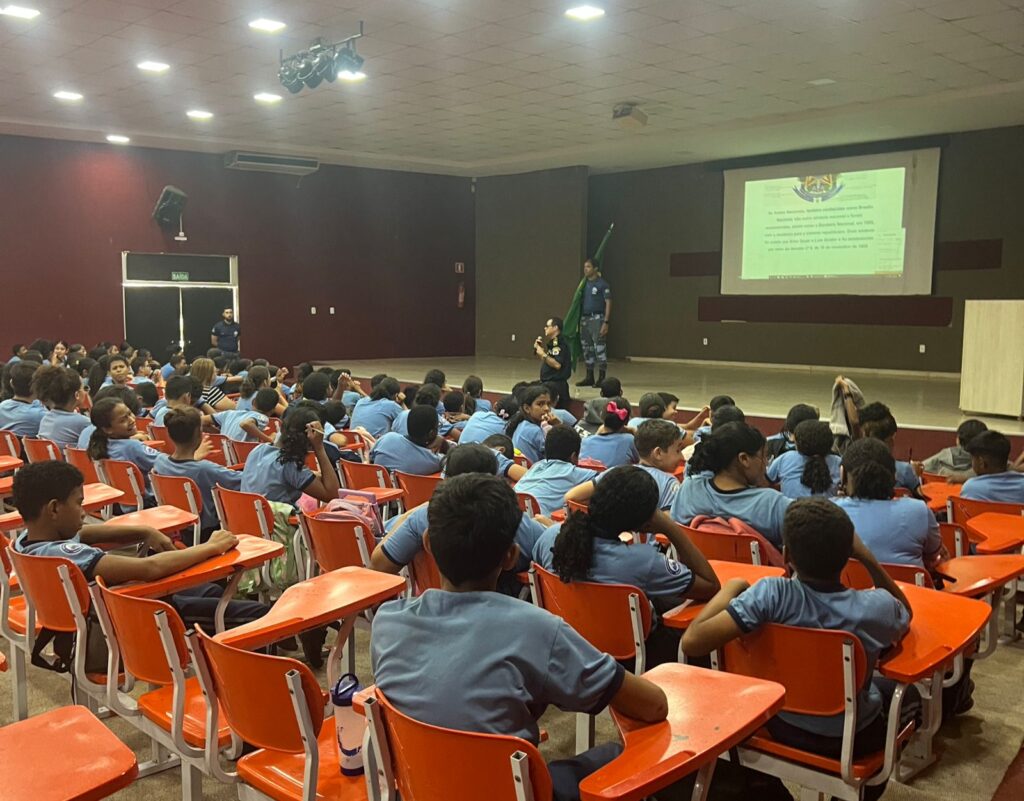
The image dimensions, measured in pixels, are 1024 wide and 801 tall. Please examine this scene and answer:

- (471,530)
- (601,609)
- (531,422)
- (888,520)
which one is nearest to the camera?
(471,530)

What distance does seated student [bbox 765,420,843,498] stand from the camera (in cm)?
373

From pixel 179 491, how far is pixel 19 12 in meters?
5.53

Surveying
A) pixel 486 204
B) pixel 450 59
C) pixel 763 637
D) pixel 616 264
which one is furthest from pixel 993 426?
pixel 486 204

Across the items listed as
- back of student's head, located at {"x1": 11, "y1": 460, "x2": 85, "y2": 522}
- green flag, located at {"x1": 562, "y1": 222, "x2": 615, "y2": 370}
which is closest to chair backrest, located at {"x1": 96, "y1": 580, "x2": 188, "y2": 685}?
back of student's head, located at {"x1": 11, "y1": 460, "x2": 85, "y2": 522}

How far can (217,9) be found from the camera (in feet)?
23.1

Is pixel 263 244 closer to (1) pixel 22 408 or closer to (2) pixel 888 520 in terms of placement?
(1) pixel 22 408

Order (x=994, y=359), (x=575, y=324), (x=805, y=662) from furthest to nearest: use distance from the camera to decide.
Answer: (x=575, y=324) → (x=994, y=359) → (x=805, y=662)

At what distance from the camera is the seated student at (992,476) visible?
156 inches

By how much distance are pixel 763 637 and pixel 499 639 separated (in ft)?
2.64

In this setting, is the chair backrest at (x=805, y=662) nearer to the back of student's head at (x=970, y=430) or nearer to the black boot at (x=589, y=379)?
the back of student's head at (x=970, y=430)

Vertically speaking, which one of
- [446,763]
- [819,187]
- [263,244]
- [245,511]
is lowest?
[245,511]

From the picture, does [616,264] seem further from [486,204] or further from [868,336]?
[868,336]

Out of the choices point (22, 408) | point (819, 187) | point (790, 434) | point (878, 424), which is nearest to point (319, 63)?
point (22, 408)

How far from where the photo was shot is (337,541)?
3338mm
